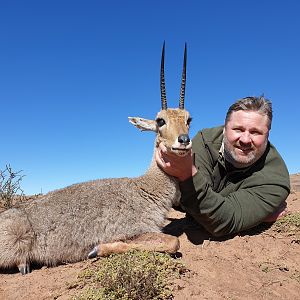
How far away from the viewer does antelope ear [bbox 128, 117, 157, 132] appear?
311 inches

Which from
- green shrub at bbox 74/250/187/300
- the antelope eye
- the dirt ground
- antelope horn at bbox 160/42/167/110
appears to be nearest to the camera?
green shrub at bbox 74/250/187/300

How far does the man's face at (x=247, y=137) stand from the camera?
7.78 meters

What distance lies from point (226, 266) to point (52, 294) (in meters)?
2.60

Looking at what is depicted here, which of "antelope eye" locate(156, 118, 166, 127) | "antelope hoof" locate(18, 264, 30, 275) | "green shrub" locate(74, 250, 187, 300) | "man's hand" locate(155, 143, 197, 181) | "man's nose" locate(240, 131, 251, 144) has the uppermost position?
"antelope eye" locate(156, 118, 166, 127)

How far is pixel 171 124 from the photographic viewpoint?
7090 millimetres

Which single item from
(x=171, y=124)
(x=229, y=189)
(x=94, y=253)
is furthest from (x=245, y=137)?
(x=94, y=253)

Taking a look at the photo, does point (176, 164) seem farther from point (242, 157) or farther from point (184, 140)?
point (242, 157)

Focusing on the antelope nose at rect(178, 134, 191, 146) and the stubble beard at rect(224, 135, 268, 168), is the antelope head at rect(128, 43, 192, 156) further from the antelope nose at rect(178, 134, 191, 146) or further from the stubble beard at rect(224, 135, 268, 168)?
the stubble beard at rect(224, 135, 268, 168)

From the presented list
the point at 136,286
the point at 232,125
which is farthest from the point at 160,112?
the point at 136,286

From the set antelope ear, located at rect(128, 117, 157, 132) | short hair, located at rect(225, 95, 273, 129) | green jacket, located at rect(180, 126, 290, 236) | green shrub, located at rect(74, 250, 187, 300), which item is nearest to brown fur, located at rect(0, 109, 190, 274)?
antelope ear, located at rect(128, 117, 157, 132)

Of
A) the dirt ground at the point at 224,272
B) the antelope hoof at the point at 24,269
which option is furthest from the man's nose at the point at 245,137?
the antelope hoof at the point at 24,269

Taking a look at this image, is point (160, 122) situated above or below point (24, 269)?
above

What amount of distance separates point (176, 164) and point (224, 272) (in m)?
1.95

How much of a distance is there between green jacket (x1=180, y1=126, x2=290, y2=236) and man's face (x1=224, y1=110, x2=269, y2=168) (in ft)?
1.10
